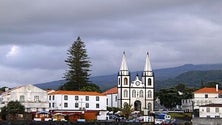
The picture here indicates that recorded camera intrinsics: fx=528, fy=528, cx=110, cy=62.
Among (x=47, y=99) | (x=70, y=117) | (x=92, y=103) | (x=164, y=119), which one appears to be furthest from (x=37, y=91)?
(x=164, y=119)

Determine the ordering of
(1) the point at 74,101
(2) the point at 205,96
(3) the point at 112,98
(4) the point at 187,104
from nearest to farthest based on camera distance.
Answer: (1) the point at 74,101, (2) the point at 205,96, (3) the point at 112,98, (4) the point at 187,104

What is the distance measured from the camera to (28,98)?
102812 millimetres

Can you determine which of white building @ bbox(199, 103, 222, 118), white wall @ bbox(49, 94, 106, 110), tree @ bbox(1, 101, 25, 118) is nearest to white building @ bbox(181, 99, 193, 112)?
white building @ bbox(199, 103, 222, 118)

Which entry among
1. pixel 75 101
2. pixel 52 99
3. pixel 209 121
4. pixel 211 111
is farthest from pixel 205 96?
pixel 209 121

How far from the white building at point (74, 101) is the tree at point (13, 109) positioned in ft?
42.6

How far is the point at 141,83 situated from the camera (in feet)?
430

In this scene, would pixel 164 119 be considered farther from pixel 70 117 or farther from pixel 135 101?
pixel 135 101

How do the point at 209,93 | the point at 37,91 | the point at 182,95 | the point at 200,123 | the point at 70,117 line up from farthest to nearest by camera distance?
the point at 182,95, the point at 209,93, the point at 37,91, the point at 70,117, the point at 200,123

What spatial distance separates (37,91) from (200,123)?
41.2 metres

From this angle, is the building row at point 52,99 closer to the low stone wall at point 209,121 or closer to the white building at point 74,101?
the white building at point 74,101

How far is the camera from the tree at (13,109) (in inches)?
3551

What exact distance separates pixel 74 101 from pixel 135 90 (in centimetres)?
2414

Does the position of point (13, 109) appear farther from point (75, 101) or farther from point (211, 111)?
point (211, 111)

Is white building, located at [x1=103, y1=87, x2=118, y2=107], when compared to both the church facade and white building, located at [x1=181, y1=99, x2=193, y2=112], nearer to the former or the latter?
the church facade
